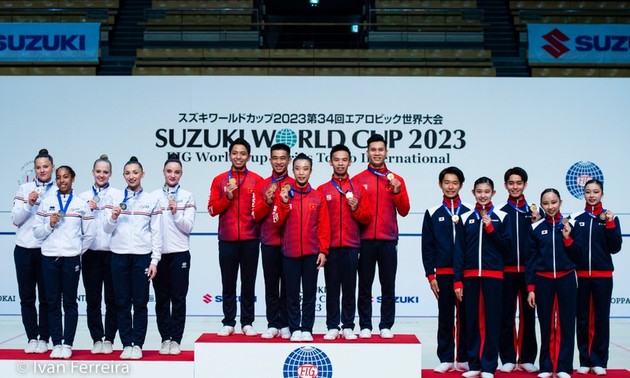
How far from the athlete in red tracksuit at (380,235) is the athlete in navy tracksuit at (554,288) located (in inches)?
39.0

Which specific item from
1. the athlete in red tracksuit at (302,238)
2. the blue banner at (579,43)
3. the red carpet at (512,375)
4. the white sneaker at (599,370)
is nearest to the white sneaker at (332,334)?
the athlete in red tracksuit at (302,238)

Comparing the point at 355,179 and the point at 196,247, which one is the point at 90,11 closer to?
the point at 196,247

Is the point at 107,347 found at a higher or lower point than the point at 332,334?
lower

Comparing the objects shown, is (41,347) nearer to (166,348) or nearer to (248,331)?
(166,348)

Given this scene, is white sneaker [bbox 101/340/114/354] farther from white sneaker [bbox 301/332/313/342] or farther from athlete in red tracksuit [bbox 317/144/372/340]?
athlete in red tracksuit [bbox 317/144/372/340]

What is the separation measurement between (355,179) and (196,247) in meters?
3.69

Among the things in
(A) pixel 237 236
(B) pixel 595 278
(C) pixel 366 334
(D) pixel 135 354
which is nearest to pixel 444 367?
(C) pixel 366 334

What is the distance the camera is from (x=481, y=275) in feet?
16.3

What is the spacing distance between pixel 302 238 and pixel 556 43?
628 centimetres

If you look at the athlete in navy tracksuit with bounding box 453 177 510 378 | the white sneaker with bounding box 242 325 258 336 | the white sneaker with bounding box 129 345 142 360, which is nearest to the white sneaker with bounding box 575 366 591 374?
the athlete in navy tracksuit with bounding box 453 177 510 378

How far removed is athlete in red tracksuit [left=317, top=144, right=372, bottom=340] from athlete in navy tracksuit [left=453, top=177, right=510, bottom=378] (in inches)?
28.0

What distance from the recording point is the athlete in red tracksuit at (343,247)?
16.5ft

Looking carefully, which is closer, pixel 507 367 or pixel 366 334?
pixel 366 334

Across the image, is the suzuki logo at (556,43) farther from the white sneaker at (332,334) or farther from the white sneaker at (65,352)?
the white sneaker at (65,352)
